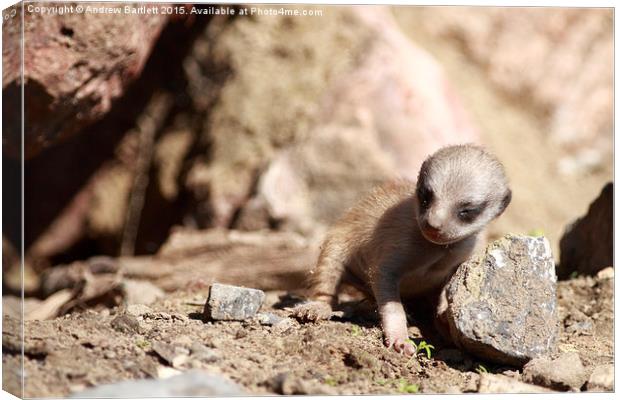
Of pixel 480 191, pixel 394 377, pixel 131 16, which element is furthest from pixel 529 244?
pixel 131 16

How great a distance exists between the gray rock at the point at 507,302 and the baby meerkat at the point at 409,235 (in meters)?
0.26

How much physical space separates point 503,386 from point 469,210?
1.01 m

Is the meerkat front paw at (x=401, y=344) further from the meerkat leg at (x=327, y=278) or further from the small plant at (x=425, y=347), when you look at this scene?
the meerkat leg at (x=327, y=278)

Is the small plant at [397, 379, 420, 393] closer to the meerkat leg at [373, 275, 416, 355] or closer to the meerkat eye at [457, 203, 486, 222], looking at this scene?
the meerkat leg at [373, 275, 416, 355]

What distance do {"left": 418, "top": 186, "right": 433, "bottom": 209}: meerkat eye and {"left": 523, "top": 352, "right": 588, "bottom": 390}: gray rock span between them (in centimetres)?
104

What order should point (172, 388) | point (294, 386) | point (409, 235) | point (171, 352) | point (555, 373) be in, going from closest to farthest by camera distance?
point (172, 388) → point (294, 386) → point (171, 352) → point (555, 373) → point (409, 235)

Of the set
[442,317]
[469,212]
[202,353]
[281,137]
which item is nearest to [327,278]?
[442,317]

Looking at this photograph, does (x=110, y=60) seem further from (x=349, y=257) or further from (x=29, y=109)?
(x=349, y=257)

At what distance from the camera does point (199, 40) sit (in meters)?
8.83

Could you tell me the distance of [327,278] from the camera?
223 inches

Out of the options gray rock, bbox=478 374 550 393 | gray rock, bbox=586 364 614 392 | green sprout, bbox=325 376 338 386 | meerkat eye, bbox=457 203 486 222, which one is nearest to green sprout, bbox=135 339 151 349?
green sprout, bbox=325 376 338 386

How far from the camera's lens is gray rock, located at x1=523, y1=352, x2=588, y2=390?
15.1 feet

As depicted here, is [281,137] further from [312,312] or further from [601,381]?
[601,381]

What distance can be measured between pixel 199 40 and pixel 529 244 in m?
5.02
